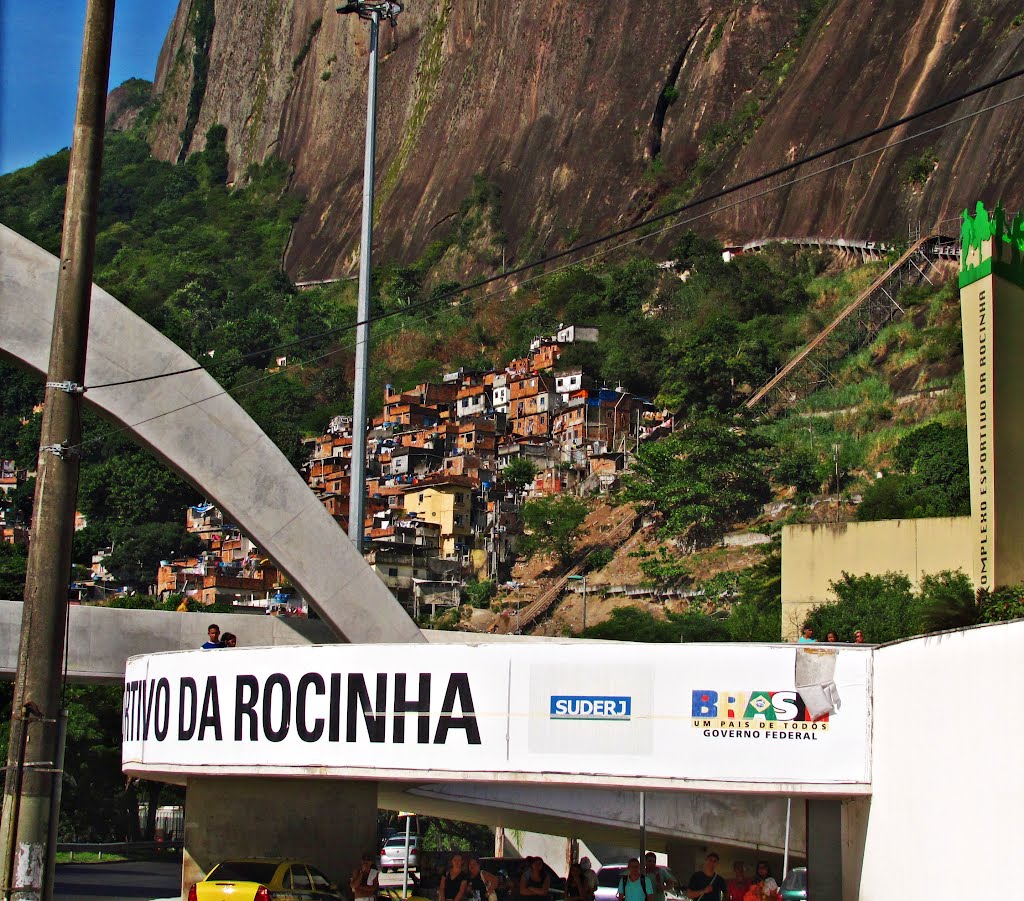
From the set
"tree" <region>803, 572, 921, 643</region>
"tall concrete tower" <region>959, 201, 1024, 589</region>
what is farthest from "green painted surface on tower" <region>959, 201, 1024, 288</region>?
"tree" <region>803, 572, 921, 643</region>

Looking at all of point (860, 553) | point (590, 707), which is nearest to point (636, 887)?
point (590, 707)

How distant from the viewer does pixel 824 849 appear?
1584 centimetres

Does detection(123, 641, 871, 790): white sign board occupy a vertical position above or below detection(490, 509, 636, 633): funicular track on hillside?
below

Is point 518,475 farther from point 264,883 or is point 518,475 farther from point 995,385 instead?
point 264,883

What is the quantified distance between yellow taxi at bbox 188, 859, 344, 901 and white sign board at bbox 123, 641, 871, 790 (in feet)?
3.65

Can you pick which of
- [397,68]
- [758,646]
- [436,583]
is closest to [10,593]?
[436,583]

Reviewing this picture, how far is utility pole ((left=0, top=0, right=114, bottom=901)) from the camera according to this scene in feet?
32.6

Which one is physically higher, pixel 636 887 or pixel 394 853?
pixel 636 887

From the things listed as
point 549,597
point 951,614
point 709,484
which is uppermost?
point 709,484

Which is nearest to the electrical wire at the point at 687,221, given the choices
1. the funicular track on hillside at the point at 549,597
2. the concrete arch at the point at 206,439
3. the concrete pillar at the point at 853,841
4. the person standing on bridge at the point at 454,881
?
the funicular track on hillside at the point at 549,597

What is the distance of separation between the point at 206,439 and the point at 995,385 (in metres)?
15.3

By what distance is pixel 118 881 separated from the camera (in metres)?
33.2

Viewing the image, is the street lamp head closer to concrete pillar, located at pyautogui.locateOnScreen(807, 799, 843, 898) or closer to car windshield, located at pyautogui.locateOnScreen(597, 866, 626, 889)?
car windshield, located at pyautogui.locateOnScreen(597, 866, 626, 889)

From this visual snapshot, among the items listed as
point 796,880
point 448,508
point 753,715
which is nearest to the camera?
point 753,715
